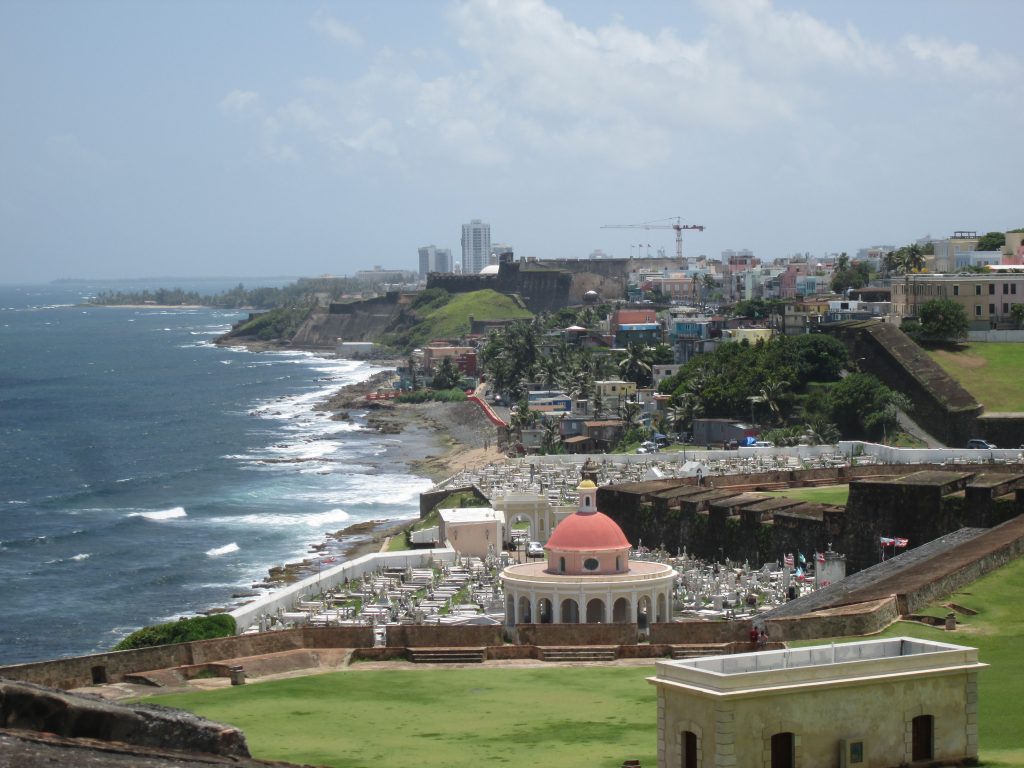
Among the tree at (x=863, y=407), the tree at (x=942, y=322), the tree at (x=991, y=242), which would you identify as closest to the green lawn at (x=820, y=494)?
the tree at (x=863, y=407)

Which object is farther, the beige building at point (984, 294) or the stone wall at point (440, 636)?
the beige building at point (984, 294)

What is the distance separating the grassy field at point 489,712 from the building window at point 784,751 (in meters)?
2.71

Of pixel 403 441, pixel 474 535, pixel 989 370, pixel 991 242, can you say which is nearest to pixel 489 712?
pixel 474 535

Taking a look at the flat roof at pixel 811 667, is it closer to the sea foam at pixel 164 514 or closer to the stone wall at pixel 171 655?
the stone wall at pixel 171 655

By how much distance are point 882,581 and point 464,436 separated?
6784 cm

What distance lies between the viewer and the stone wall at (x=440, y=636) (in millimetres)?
30797

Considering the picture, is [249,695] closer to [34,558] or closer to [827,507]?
[827,507]

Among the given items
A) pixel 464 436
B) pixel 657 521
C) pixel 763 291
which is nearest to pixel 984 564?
pixel 657 521

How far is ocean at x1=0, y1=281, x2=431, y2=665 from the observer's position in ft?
174

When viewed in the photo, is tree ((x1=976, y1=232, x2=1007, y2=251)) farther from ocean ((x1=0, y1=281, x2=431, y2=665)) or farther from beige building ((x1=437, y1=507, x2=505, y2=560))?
beige building ((x1=437, y1=507, x2=505, y2=560))

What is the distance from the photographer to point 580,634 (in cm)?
→ 3081

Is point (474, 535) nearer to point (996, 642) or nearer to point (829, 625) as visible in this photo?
point (829, 625)

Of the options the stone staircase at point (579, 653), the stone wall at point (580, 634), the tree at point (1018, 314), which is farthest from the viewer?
the tree at point (1018, 314)

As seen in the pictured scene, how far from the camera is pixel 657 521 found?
178ft
